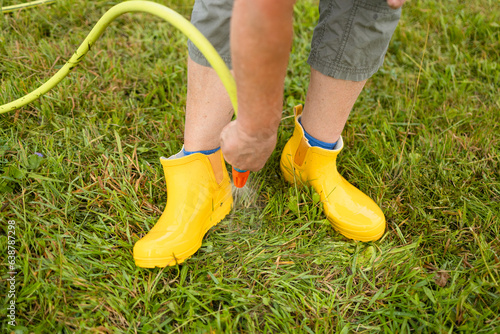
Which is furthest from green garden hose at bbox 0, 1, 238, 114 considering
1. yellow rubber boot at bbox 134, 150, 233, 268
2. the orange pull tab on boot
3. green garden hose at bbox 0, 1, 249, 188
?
yellow rubber boot at bbox 134, 150, 233, 268

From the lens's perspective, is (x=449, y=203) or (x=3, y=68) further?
(x=3, y=68)

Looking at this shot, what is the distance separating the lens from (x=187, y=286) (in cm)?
142

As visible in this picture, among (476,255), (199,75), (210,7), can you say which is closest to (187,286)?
(199,75)

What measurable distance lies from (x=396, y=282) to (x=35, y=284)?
4.70 ft

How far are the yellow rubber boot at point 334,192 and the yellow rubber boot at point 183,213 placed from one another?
390 millimetres

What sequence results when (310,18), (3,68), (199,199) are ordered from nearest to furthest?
(199,199) → (3,68) → (310,18)

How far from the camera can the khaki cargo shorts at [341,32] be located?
1.29 m

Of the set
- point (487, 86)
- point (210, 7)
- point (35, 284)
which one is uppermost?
point (210, 7)

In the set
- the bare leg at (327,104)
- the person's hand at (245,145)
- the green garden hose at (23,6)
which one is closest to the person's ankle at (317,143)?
the bare leg at (327,104)

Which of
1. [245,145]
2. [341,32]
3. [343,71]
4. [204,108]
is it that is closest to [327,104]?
[343,71]

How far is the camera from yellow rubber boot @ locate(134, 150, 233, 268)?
1.44 m

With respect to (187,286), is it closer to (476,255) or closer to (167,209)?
(167,209)

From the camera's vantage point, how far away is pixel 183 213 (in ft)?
4.99

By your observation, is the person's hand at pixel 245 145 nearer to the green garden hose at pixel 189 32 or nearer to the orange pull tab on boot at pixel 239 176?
the green garden hose at pixel 189 32
